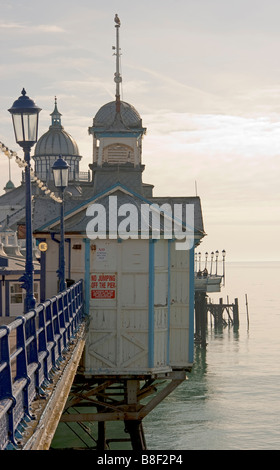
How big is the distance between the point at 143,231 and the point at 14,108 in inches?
352

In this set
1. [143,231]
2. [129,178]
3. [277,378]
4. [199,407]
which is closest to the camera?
[143,231]

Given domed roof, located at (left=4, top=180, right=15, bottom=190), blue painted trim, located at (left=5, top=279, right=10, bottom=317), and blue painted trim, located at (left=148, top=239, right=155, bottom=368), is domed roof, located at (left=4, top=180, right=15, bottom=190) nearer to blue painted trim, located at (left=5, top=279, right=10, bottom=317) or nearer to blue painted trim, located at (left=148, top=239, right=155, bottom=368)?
blue painted trim, located at (left=5, top=279, right=10, bottom=317)

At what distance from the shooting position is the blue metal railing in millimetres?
7430

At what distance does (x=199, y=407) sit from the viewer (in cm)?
4419

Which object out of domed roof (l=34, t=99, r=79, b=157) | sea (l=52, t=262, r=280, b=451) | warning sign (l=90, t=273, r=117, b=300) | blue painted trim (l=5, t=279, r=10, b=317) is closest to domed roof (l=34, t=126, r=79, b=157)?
domed roof (l=34, t=99, r=79, b=157)

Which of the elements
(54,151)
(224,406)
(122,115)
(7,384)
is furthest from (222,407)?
(54,151)

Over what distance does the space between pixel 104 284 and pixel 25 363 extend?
12138mm

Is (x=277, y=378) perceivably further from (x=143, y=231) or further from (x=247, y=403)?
(x=143, y=231)

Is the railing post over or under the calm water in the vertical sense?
over

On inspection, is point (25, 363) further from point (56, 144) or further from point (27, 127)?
point (56, 144)

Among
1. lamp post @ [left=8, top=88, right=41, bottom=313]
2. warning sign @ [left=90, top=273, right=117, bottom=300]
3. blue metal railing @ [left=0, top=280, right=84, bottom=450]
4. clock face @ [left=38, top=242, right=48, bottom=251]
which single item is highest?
lamp post @ [left=8, top=88, right=41, bottom=313]

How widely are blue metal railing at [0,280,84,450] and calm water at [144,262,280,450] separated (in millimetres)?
22810

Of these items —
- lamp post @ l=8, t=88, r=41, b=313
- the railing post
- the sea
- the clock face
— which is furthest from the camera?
the sea
